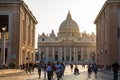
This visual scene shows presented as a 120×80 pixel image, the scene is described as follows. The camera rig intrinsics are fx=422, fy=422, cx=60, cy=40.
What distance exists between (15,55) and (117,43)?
17446mm

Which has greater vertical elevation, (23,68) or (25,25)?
(25,25)

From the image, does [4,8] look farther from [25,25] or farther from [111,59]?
[111,59]

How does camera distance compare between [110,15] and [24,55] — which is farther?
[24,55]

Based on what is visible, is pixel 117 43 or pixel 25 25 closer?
pixel 117 43

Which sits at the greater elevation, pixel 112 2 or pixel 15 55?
pixel 112 2

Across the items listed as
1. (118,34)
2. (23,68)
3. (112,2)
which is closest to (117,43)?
(118,34)

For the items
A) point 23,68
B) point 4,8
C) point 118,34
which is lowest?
point 23,68

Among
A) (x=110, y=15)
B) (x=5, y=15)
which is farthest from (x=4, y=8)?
(x=110, y=15)

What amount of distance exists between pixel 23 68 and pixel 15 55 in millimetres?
2681

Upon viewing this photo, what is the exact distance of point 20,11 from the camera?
72312 millimetres

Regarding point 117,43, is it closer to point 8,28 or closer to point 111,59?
point 111,59

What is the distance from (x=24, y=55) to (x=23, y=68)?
442 inches

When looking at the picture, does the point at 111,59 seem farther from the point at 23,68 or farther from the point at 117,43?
the point at 23,68

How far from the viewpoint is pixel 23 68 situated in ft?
233
